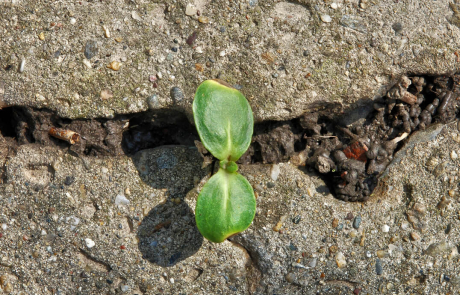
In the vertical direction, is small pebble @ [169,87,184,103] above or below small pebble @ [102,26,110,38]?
below

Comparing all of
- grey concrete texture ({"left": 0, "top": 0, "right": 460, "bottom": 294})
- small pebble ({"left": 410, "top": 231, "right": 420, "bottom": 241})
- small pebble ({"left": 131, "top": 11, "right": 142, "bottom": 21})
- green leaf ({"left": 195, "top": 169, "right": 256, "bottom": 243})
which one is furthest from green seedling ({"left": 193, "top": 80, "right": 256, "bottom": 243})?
small pebble ({"left": 410, "top": 231, "right": 420, "bottom": 241})

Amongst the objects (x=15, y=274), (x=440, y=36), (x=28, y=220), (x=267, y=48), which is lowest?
(x=15, y=274)

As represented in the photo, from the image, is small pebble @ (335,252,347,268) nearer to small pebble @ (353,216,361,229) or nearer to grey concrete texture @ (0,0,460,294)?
grey concrete texture @ (0,0,460,294)

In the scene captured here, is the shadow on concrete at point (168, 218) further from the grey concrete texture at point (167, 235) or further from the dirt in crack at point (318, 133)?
the dirt in crack at point (318, 133)

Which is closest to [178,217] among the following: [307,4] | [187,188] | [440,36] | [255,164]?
[187,188]

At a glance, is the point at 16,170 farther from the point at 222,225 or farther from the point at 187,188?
the point at 222,225
